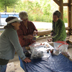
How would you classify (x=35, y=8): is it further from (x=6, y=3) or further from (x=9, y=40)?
(x=9, y=40)

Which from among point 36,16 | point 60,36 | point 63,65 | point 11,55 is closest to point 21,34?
point 11,55

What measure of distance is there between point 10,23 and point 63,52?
4.12 ft

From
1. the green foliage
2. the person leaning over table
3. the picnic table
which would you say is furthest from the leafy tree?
the picnic table

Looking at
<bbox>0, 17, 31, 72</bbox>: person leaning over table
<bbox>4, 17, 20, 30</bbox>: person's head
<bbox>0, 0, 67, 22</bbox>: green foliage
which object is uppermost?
<bbox>0, 0, 67, 22</bbox>: green foliage

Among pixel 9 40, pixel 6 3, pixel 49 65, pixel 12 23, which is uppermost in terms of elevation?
pixel 6 3

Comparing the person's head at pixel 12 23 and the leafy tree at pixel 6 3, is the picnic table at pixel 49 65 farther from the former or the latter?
the leafy tree at pixel 6 3

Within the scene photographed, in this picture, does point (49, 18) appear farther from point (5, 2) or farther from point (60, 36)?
point (60, 36)

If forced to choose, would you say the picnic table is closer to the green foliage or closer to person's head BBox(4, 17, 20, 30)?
person's head BBox(4, 17, 20, 30)

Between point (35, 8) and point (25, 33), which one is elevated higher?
point (35, 8)

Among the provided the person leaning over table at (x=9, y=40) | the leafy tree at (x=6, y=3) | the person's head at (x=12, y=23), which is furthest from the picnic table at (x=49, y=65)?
the leafy tree at (x=6, y=3)

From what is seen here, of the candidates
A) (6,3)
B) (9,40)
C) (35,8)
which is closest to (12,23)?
(9,40)

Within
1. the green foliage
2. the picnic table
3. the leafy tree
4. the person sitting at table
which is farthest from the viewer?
the green foliage

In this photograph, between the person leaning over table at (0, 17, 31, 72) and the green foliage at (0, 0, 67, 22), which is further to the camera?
the green foliage at (0, 0, 67, 22)

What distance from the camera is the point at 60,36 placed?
2242 mm
